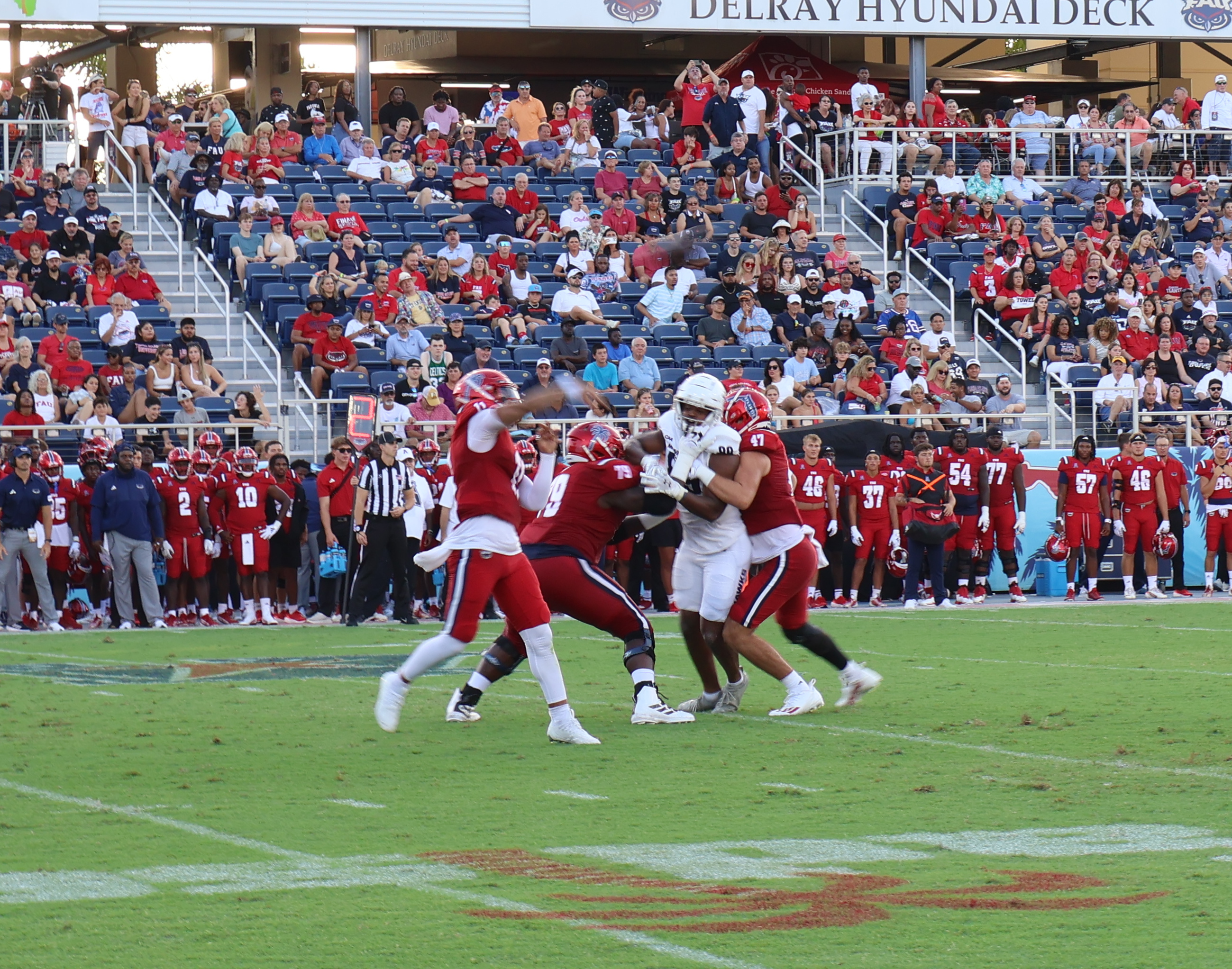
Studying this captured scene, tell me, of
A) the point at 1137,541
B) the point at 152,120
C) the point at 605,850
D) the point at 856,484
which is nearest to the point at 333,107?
the point at 152,120

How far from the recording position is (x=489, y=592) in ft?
25.9

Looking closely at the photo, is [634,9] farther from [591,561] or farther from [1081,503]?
[591,561]

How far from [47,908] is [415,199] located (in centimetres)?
1768

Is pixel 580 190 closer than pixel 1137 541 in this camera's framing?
No

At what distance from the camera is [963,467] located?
1747cm

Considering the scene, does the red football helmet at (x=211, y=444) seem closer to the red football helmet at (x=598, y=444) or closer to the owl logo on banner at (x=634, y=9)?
the red football helmet at (x=598, y=444)

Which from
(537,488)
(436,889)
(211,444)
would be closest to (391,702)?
(537,488)

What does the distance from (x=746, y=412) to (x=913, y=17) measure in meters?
18.9

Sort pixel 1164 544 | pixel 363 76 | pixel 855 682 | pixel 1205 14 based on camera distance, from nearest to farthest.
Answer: pixel 855 682
pixel 1164 544
pixel 363 76
pixel 1205 14

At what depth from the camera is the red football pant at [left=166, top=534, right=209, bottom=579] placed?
15.8 meters

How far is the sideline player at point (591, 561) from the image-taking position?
337 inches

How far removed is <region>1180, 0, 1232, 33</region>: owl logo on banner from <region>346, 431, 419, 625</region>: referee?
16824mm

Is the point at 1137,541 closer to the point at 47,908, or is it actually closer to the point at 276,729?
the point at 276,729

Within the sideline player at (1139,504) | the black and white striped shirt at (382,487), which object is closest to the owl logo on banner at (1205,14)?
the sideline player at (1139,504)
